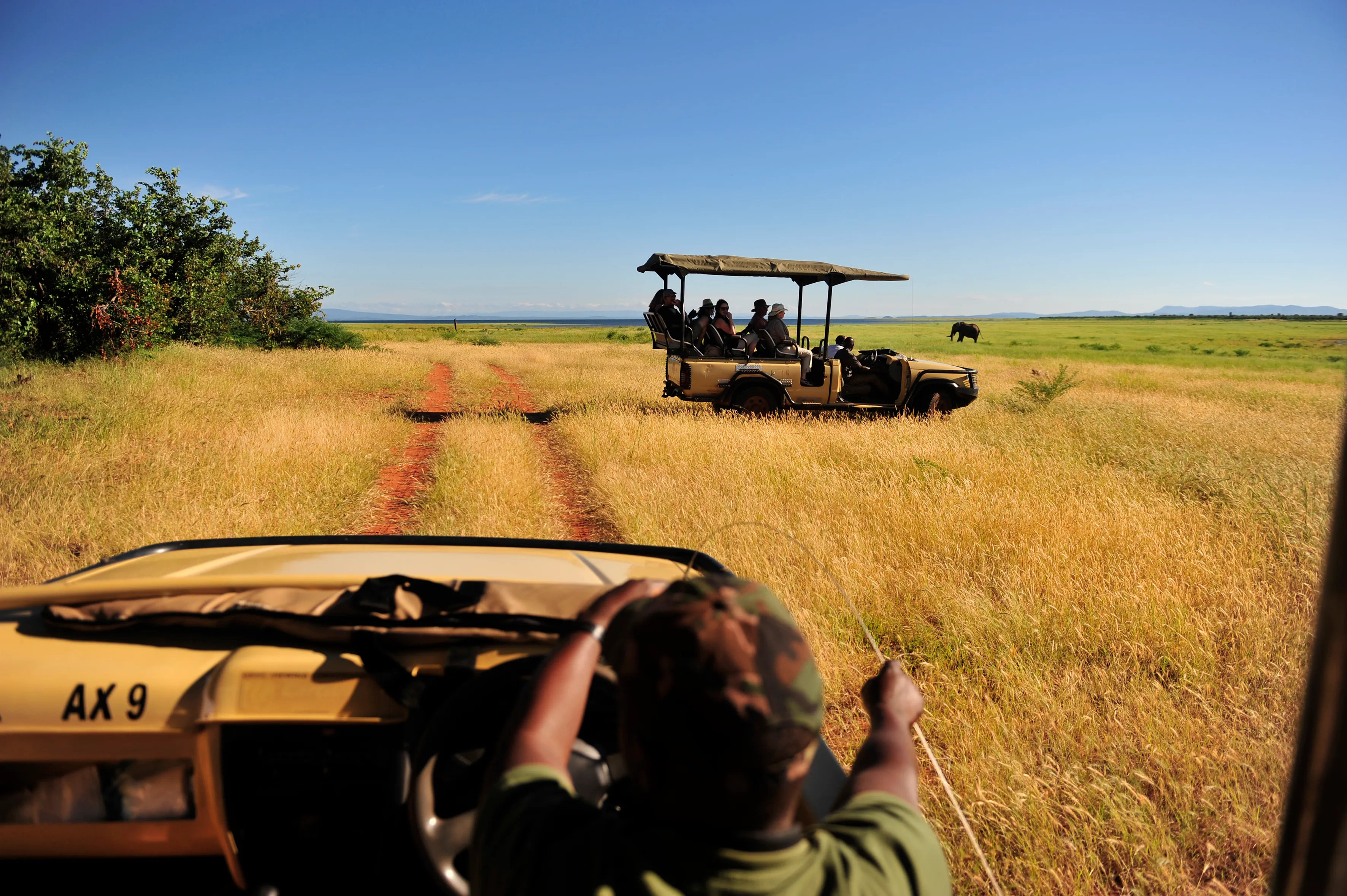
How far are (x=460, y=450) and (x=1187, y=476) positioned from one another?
28.2 ft

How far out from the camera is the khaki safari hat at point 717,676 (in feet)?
3.25

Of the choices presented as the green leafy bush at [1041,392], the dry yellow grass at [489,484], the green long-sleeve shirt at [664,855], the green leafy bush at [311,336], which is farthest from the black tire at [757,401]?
the green leafy bush at [311,336]

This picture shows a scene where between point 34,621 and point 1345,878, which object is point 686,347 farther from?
point 1345,878

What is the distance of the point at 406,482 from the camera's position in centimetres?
859

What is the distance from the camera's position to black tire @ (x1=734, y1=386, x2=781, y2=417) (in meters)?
12.0

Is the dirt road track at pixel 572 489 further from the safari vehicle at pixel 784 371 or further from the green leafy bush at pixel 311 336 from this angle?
the green leafy bush at pixel 311 336

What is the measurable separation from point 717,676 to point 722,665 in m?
0.02

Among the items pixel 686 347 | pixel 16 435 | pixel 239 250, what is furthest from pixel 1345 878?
pixel 239 250

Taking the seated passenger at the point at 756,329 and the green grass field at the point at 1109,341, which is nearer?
the seated passenger at the point at 756,329

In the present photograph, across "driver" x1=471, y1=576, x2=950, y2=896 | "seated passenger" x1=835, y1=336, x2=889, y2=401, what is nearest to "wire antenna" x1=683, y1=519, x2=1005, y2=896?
"driver" x1=471, y1=576, x2=950, y2=896

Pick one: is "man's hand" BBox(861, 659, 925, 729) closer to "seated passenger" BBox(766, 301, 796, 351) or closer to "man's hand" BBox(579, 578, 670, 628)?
"man's hand" BBox(579, 578, 670, 628)

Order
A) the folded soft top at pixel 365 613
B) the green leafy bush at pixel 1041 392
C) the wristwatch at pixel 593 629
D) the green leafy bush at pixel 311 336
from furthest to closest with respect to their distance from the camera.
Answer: the green leafy bush at pixel 311 336 < the green leafy bush at pixel 1041 392 < the folded soft top at pixel 365 613 < the wristwatch at pixel 593 629

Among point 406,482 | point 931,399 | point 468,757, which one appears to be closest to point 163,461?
point 406,482

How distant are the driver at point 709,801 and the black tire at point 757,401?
35.5 ft
